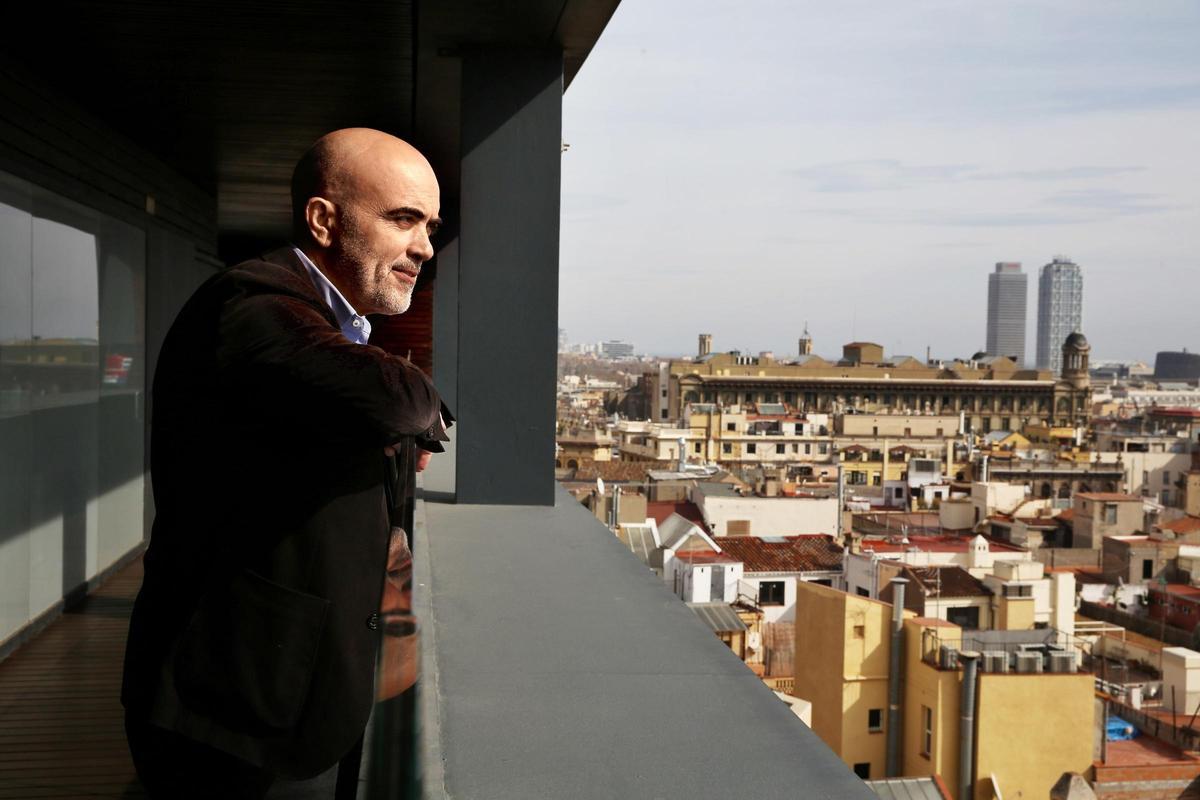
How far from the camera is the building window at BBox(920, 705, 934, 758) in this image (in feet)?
47.3

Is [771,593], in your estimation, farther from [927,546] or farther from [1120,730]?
[1120,730]

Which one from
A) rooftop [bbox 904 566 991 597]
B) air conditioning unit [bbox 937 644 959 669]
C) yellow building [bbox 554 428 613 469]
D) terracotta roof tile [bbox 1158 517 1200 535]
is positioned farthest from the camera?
yellow building [bbox 554 428 613 469]

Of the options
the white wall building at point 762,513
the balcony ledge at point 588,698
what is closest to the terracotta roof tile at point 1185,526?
the white wall building at point 762,513

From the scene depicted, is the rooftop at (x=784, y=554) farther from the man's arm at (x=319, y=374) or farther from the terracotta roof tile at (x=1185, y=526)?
the man's arm at (x=319, y=374)

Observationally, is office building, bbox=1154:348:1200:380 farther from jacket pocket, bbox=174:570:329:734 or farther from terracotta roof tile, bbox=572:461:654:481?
jacket pocket, bbox=174:570:329:734

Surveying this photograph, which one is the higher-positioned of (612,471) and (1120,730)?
(612,471)

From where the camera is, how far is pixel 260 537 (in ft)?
2.69

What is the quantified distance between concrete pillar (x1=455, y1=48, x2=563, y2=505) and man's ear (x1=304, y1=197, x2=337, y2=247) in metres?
1.85

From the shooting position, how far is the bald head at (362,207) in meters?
0.90

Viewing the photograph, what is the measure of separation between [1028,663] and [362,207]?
15.1 metres

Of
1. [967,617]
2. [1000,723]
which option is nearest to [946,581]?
[967,617]

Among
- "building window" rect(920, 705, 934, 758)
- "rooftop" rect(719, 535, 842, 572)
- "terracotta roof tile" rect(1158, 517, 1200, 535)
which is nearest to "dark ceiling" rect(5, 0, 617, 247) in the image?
"building window" rect(920, 705, 934, 758)

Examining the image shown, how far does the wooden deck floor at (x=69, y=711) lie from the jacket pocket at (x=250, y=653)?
83cm

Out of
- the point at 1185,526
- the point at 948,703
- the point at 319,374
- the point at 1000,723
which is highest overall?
the point at 319,374
